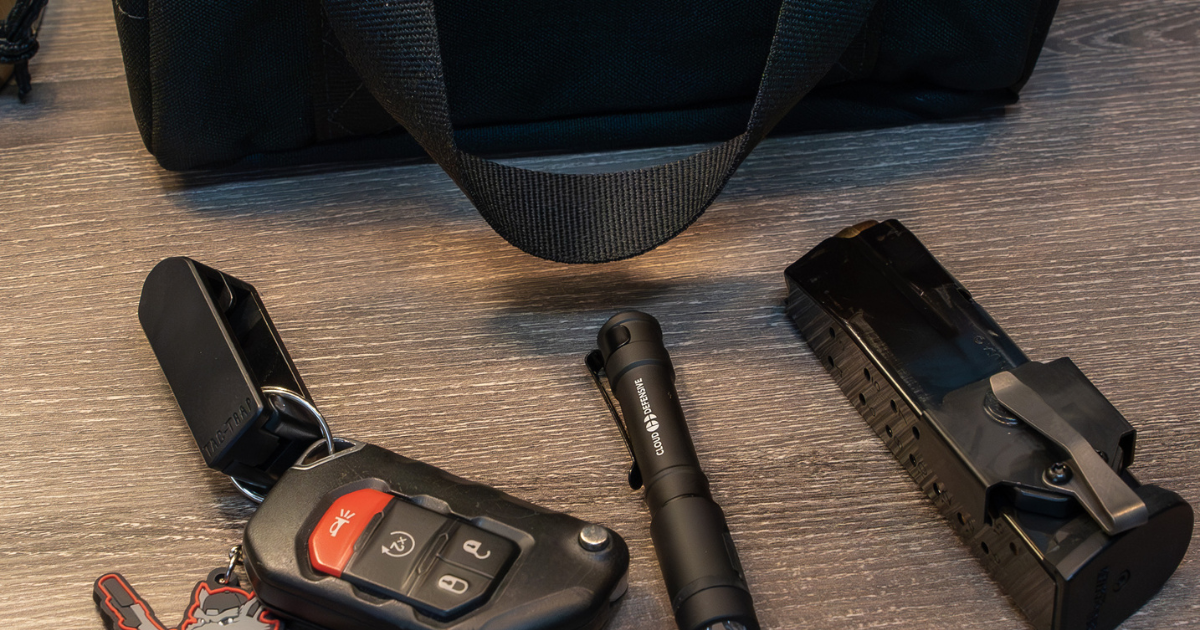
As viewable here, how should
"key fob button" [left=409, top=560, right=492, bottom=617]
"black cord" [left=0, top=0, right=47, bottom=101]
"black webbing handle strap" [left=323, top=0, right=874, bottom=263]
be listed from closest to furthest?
"key fob button" [left=409, top=560, right=492, bottom=617]
"black webbing handle strap" [left=323, top=0, right=874, bottom=263]
"black cord" [left=0, top=0, right=47, bottom=101]

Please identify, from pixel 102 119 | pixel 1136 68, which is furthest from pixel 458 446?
pixel 1136 68

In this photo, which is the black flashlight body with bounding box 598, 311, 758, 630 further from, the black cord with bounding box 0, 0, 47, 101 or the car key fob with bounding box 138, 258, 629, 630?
the black cord with bounding box 0, 0, 47, 101

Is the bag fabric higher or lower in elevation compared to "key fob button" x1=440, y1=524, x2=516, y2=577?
higher

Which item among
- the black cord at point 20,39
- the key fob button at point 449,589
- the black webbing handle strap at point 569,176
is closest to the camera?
the key fob button at point 449,589

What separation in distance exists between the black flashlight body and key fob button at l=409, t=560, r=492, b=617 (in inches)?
3.3

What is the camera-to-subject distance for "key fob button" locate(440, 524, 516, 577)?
1.30 ft

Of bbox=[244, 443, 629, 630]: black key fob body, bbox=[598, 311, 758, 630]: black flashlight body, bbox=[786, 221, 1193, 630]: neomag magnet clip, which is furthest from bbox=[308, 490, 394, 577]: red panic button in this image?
bbox=[786, 221, 1193, 630]: neomag magnet clip

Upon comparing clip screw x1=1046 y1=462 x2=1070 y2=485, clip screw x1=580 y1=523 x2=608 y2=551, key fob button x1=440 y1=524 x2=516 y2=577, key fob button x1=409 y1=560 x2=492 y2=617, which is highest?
clip screw x1=1046 y1=462 x2=1070 y2=485

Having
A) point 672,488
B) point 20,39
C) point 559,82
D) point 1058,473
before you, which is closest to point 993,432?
point 1058,473

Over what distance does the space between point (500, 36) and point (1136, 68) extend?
488mm

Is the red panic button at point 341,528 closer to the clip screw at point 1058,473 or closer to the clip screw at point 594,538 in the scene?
the clip screw at point 594,538

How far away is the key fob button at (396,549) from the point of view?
390 millimetres

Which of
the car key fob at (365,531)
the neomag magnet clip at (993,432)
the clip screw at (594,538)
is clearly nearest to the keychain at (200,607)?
the car key fob at (365,531)

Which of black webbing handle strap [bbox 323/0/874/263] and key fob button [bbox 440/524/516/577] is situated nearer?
key fob button [bbox 440/524/516/577]
